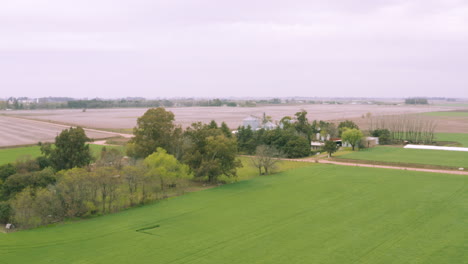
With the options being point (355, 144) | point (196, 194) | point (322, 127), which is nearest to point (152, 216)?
point (196, 194)

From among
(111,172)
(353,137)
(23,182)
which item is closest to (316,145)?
(353,137)

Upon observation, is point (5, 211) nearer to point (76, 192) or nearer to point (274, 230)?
point (76, 192)

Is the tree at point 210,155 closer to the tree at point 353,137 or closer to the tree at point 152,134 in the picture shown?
the tree at point 152,134

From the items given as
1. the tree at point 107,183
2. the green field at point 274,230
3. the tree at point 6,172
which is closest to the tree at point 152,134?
the green field at point 274,230

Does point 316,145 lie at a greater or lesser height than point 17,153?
greater

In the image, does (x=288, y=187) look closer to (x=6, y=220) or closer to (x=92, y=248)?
(x=92, y=248)

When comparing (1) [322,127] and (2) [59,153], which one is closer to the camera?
(2) [59,153]
